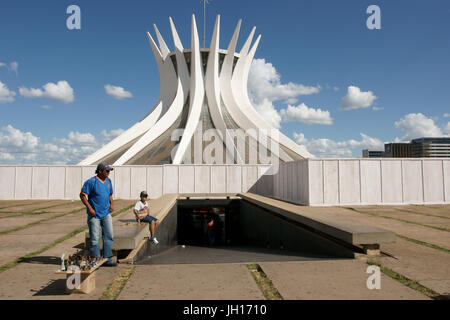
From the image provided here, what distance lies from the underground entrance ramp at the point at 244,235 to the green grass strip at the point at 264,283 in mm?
1254

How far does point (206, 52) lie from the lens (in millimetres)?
28938

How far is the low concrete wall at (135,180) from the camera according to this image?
53.6 feet

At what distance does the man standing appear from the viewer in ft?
13.4

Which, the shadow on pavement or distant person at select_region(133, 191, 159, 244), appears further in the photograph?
distant person at select_region(133, 191, 159, 244)

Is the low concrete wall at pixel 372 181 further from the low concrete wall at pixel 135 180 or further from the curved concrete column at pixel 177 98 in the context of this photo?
the curved concrete column at pixel 177 98

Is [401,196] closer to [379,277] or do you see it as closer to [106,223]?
[379,277]

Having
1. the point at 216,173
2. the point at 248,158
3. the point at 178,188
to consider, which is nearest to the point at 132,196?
the point at 178,188

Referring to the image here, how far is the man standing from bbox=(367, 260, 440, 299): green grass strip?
3.49m

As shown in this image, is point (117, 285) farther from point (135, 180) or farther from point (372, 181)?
point (135, 180)

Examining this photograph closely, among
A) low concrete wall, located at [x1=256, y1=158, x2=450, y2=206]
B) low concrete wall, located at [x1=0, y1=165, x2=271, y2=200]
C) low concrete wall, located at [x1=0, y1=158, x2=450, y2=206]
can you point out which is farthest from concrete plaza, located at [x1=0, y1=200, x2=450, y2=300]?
low concrete wall, located at [x1=0, y1=165, x2=271, y2=200]

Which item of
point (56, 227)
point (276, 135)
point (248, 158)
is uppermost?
point (276, 135)

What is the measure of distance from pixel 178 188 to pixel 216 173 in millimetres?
2232

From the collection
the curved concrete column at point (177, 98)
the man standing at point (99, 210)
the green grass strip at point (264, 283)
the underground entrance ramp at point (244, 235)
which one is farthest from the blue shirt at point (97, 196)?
the curved concrete column at point (177, 98)

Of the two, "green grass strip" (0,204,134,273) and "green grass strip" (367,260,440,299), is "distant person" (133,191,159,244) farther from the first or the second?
"green grass strip" (367,260,440,299)
